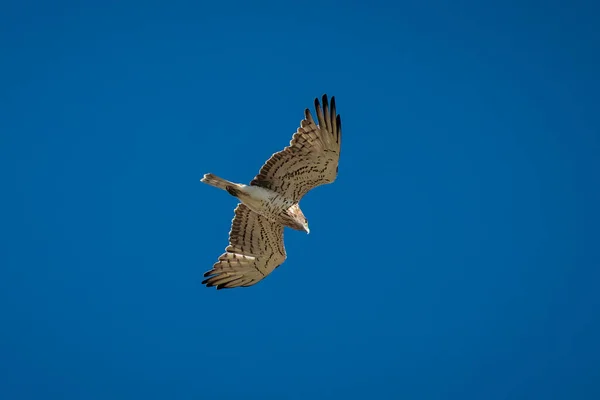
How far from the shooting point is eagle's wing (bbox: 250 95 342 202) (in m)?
11.6

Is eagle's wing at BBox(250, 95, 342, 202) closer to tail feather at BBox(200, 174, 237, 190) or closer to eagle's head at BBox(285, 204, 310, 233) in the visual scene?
eagle's head at BBox(285, 204, 310, 233)

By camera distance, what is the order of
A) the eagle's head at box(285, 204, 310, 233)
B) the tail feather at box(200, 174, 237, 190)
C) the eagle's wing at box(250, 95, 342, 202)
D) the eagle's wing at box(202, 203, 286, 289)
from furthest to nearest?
the eagle's wing at box(202, 203, 286, 289), the eagle's head at box(285, 204, 310, 233), the tail feather at box(200, 174, 237, 190), the eagle's wing at box(250, 95, 342, 202)

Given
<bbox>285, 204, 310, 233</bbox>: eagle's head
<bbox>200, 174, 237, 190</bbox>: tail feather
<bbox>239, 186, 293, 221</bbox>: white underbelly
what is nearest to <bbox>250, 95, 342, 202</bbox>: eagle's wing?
<bbox>239, 186, 293, 221</bbox>: white underbelly

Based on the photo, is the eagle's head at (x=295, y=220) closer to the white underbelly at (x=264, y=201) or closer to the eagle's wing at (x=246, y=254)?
the white underbelly at (x=264, y=201)

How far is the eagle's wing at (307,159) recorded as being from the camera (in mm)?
11617

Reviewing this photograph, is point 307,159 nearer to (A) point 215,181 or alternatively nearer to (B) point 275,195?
(B) point 275,195

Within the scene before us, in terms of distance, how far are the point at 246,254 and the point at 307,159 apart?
2399 mm

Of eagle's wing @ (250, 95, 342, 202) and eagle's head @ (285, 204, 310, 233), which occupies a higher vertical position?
eagle's wing @ (250, 95, 342, 202)

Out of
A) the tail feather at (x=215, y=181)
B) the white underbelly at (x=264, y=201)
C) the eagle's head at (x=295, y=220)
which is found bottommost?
the eagle's head at (x=295, y=220)

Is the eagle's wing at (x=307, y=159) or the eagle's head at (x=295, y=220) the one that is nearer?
the eagle's wing at (x=307, y=159)

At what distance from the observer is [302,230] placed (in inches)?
487

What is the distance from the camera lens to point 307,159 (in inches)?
467

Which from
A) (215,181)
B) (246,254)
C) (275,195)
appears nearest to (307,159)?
(275,195)

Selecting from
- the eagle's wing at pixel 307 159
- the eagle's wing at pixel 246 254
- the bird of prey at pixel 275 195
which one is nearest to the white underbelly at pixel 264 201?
the bird of prey at pixel 275 195
